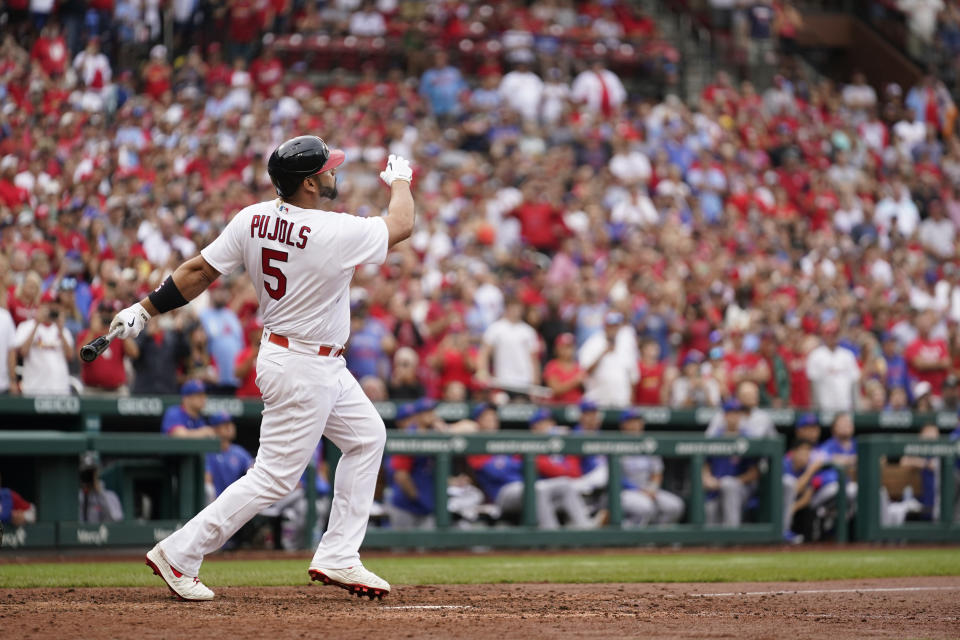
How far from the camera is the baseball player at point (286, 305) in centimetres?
653

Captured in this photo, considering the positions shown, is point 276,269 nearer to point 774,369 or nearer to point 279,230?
point 279,230

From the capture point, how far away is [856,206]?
21172 millimetres

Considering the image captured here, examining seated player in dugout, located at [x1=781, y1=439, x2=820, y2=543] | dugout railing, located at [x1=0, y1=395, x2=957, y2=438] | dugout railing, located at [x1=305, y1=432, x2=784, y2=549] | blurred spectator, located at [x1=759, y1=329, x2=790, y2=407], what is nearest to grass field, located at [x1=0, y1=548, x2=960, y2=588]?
dugout railing, located at [x1=305, y1=432, x2=784, y2=549]

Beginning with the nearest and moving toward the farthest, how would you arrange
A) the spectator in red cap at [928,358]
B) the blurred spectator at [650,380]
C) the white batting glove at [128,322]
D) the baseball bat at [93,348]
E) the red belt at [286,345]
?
the baseball bat at [93,348] < the white batting glove at [128,322] < the red belt at [286,345] < the blurred spectator at [650,380] < the spectator in red cap at [928,358]

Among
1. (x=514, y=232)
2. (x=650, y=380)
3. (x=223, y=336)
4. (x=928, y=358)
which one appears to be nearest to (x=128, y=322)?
(x=223, y=336)

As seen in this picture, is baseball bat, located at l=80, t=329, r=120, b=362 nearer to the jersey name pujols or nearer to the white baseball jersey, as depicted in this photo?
the white baseball jersey

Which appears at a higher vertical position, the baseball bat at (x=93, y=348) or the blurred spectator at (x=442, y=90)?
the blurred spectator at (x=442, y=90)

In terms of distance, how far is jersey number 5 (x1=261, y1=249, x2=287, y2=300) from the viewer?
6.54 metres

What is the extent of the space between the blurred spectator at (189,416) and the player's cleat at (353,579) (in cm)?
466

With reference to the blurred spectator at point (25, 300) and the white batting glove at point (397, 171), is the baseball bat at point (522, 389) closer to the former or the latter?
the blurred spectator at point (25, 300)

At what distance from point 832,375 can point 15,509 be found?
30.4ft

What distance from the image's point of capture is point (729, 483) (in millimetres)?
13133

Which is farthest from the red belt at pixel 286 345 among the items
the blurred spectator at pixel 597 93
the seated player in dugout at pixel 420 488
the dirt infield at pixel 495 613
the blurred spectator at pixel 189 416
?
the blurred spectator at pixel 597 93

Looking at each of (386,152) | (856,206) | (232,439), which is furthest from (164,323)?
(856,206)
